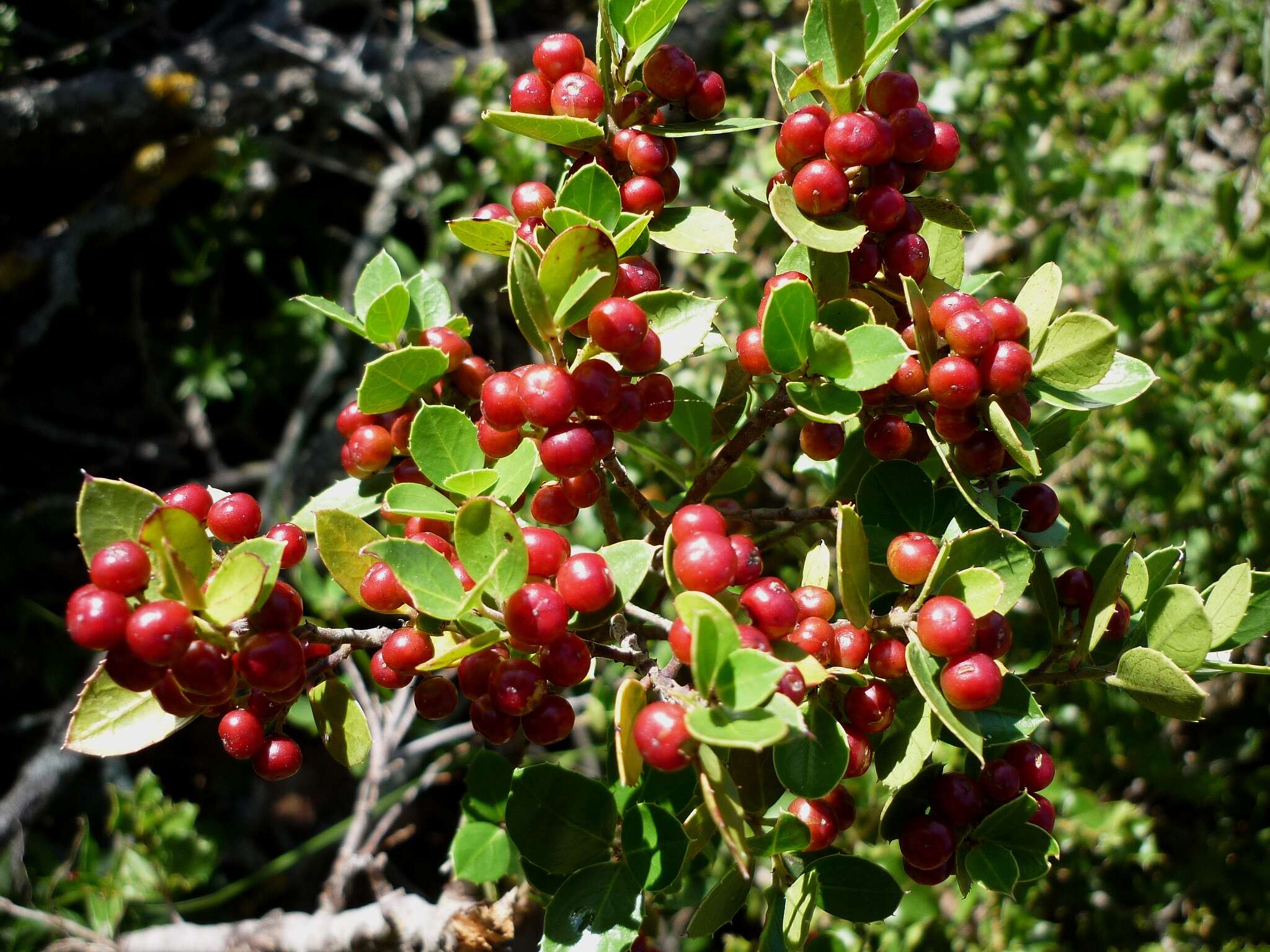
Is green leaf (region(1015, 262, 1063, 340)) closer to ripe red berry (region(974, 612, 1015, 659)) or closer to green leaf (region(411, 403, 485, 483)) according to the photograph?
ripe red berry (region(974, 612, 1015, 659))

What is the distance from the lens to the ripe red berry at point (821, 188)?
0.88 metres

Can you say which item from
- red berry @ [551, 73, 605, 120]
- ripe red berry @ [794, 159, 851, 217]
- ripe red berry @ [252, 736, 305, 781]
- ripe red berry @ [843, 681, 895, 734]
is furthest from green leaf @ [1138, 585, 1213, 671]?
ripe red berry @ [252, 736, 305, 781]

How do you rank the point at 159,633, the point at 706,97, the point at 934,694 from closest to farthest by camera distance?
the point at 159,633 → the point at 934,694 → the point at 706,97

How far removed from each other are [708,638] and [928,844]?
0.40 m

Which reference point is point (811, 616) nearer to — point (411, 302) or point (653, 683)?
point (653, 683)

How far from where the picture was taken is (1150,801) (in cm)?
226

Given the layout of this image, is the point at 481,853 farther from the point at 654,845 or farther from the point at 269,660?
the point at 269,660

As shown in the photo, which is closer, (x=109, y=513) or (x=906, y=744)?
(x=109, y=513)

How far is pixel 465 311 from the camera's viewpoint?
292 cm

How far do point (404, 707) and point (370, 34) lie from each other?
254 centimetres

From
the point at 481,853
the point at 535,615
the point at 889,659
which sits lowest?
the point at 481,853

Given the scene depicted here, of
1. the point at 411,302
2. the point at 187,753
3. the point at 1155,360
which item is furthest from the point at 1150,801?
the point at 187,753

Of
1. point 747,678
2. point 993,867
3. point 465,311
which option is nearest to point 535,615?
point 747,678

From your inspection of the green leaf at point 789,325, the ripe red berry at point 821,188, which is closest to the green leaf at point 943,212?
the ripe red berry at point 821,188
